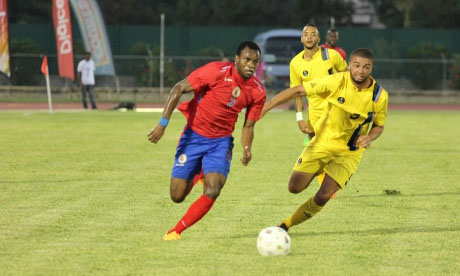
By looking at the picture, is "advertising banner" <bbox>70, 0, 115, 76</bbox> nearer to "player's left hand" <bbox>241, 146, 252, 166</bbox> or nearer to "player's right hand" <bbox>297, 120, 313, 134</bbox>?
"player's right hand" <bbox>297, 120, 313, 134</bbox>

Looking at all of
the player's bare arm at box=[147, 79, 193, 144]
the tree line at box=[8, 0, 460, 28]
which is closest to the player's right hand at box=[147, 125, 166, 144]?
the player's bare arm at box=[147, 79, 193, 144]

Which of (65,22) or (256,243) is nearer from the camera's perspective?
(256,243)

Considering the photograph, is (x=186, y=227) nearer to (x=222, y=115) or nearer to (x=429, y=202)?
(x=222, y=115)

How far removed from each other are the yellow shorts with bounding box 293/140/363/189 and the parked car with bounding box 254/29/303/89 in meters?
28.0

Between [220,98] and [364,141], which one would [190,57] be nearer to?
[220,98]

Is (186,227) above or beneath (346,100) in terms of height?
beneath

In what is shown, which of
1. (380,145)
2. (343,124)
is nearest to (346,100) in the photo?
(343,124)

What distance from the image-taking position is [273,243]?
26.7ft

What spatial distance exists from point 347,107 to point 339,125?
35cm

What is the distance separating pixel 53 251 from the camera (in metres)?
8.26

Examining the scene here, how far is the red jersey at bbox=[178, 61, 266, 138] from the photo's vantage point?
897 centimetres

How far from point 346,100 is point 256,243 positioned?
5.39ft

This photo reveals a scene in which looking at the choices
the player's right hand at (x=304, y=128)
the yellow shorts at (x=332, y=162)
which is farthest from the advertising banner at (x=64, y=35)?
the yellow shorts at (x=332, y=162)

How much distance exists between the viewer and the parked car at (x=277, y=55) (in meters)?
38.2
